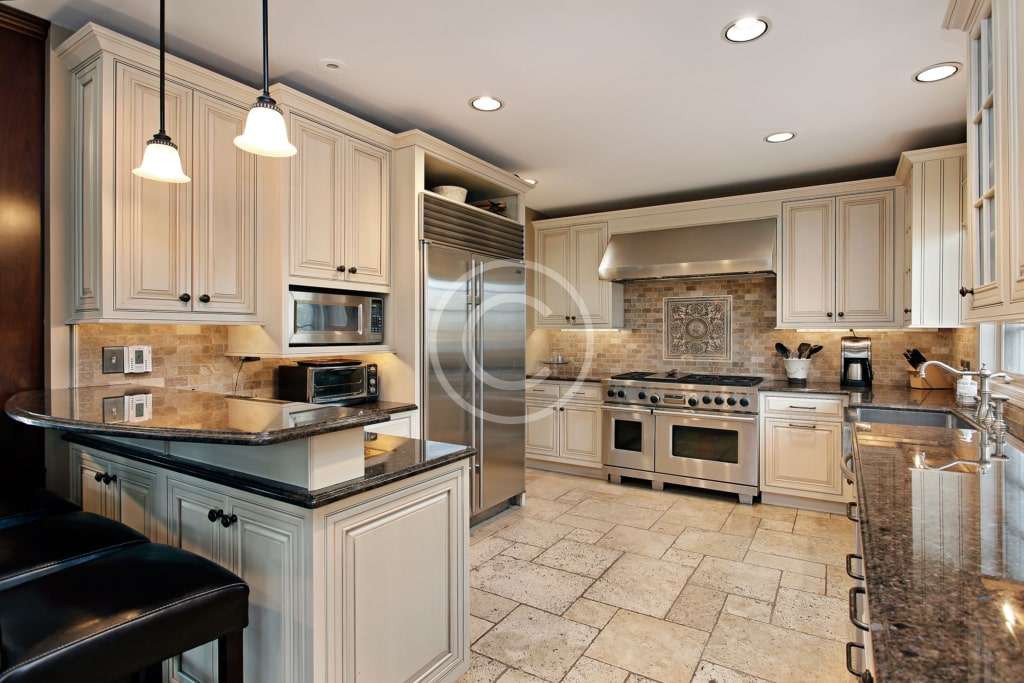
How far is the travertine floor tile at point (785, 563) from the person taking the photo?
3.00 m

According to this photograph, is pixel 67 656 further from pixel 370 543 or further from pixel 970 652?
pixel 970 652

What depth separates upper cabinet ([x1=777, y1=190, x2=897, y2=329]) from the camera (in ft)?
13.0

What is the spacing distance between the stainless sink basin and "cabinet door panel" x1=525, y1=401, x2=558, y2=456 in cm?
241

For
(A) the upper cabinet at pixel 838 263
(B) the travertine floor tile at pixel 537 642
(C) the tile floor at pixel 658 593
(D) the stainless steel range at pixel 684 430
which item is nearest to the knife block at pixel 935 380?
(A) the upper cabinet at pixel 838 263

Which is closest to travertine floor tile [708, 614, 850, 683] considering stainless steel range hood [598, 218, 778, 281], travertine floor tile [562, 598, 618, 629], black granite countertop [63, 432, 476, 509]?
travertine floor tile [562, 598, 618, 629]

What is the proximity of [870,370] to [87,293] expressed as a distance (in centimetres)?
498

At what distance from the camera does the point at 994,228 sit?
1.75 metres

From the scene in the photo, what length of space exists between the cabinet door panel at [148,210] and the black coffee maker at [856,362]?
14.7 ft

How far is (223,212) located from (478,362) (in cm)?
173

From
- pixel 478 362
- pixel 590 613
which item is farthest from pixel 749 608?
pixel 478 362

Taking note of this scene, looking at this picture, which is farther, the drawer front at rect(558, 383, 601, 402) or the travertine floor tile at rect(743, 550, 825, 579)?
the drawer front at rect(558, 383, 601, 402)

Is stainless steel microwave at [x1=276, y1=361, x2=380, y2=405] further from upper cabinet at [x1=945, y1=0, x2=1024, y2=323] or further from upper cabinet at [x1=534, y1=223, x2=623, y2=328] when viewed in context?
upper cabinet at [x1=945, y1=0, x2=1024, y2=323]

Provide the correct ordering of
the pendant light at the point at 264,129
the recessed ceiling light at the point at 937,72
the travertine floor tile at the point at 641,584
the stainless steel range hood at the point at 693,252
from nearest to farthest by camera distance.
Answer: the pendant light at the point at 264,129, the recessed ceiling light at the point at 937,72, the travertine floor tile at the point at 641,584, the stainless steel range hood at the point at 693,252

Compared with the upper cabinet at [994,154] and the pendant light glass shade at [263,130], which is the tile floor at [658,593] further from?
the pendant light glass shade at [263,130]
